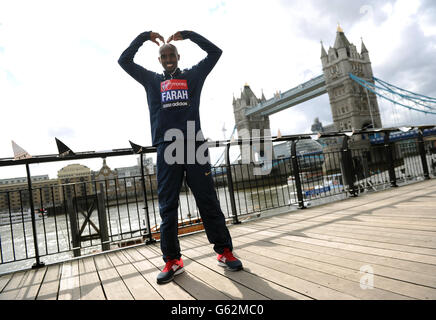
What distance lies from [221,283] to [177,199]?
62cm

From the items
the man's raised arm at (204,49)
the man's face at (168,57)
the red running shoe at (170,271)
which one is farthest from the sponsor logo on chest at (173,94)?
the red running shoe at (170,271)

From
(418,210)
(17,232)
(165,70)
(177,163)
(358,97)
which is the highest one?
(358,97)

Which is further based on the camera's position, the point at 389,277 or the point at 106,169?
the point at 106,169

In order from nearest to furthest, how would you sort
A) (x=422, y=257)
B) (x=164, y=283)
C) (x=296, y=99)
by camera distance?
(x=422, y=257) → (x=164, y=283) → (x=296, y=99)

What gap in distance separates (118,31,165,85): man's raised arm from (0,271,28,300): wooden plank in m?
1.68

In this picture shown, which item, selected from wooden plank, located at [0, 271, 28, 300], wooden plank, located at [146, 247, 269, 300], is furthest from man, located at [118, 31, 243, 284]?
wooden plank, located at [0, 271, 28, 300]

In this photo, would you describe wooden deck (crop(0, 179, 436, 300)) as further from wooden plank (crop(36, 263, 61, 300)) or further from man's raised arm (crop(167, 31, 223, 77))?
man's raised arm (crop(167, 31, 223, 77))

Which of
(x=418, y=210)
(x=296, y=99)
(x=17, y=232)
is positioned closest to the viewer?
(x=418, y=210)

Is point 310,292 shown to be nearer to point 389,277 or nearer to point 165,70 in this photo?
point 389,277

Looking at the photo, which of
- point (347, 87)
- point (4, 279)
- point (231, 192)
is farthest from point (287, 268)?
point (347, 87)

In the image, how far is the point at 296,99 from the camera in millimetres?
59438

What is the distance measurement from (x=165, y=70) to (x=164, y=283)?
145 centimetres
